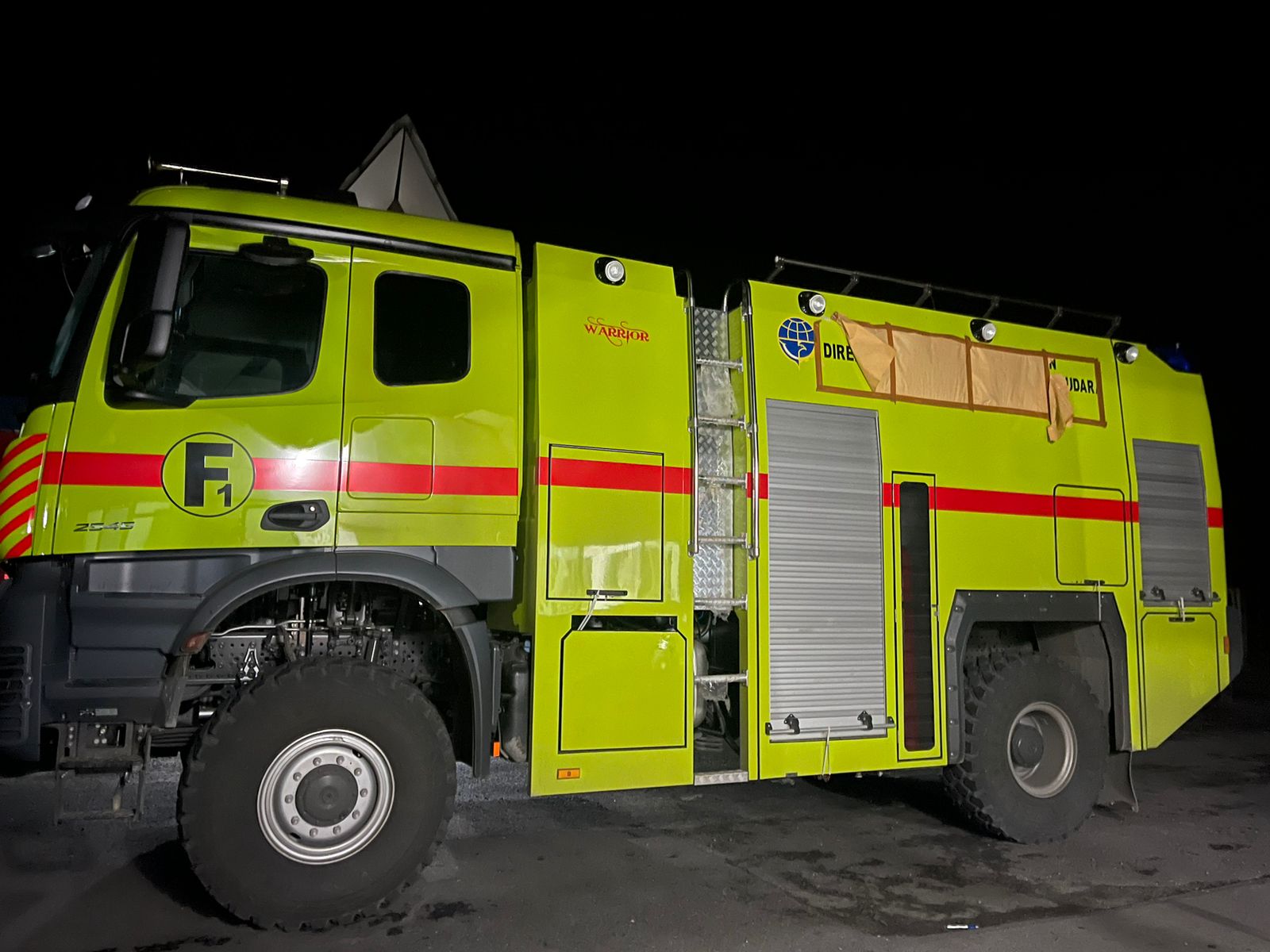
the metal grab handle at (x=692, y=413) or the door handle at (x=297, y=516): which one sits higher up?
the metal grab handle at (x=692, y=413)

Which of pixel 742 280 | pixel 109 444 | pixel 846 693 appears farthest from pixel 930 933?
pixel 109 444

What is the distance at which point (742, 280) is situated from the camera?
19.5 ft

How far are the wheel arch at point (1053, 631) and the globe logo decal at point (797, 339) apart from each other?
1.92m

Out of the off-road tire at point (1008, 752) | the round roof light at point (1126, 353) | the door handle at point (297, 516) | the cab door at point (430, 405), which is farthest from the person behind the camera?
the round roof light at point (1126, 353)

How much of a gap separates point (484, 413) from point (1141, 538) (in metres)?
5.06

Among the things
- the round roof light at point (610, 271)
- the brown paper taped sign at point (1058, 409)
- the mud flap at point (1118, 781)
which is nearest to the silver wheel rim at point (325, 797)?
the round roof light at point (610, 271)

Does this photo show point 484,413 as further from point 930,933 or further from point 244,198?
point 930,933

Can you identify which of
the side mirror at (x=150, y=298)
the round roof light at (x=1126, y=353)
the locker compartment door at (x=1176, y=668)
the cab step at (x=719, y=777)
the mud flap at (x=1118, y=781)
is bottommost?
the mud flap at (x=1118, y=781)

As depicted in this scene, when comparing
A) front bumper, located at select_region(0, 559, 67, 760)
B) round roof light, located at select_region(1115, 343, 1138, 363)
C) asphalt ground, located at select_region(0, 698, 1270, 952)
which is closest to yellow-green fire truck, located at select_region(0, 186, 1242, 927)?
front bumper, located at select_region(0, 559, 67, 760)

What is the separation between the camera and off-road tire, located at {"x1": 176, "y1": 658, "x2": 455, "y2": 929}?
165 inches

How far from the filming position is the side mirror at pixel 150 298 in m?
4.10

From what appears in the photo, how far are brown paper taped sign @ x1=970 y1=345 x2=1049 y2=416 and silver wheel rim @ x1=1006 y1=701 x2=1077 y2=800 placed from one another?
2082 mm

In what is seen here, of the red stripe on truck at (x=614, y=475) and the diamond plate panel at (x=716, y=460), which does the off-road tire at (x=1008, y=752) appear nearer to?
the diamond plate panel at (x=716, y=460)

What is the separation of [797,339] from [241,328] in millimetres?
3262
